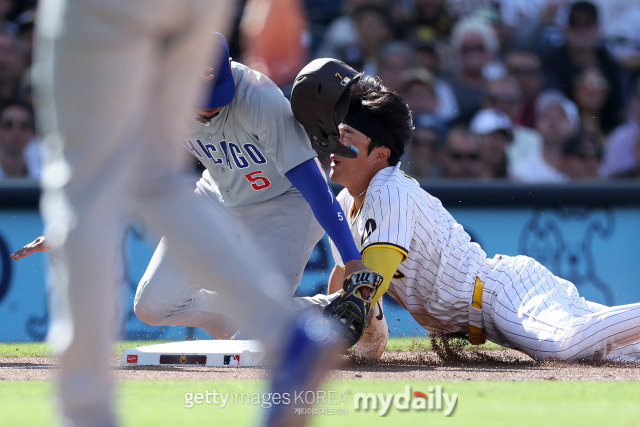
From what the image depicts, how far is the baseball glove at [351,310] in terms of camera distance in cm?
346

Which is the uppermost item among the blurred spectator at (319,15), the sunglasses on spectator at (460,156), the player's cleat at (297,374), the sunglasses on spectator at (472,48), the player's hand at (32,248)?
the blurred spectator at (319,15)

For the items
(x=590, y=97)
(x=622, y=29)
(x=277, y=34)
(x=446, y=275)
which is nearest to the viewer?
(x=277, y=34)

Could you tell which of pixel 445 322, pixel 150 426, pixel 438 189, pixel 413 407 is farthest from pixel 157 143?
pixel 438 189

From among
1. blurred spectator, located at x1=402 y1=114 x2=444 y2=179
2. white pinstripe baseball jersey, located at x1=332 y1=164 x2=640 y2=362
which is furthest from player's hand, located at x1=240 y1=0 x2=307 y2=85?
blurred spectator, located at x1=402 y1=114 x2=444 y2=179

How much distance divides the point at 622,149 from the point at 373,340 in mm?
5524

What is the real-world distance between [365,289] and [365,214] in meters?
0.48

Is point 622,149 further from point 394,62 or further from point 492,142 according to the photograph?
point 394,62

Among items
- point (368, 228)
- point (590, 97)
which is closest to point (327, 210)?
point (368, 228)

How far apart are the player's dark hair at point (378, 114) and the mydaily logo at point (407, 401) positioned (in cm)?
153

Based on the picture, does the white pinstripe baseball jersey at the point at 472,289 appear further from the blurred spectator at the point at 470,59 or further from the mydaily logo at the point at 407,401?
the blurred spectator at the point at 470,59

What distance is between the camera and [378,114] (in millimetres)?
4180

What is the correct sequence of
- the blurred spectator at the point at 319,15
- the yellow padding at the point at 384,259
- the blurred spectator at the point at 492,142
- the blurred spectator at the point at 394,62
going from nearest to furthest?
1. the yellow padding at the point at 384,259
2. the blurred spectator at the point at 492,142
3. the blurred spectator at the point at 394,62
4. the blurred spectator at the point at 319,15

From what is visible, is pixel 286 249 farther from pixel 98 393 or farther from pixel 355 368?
pixel 98 393

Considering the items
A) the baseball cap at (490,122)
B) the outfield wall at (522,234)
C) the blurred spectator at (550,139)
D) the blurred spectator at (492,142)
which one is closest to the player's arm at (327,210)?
the outfield wall at (522,234)
